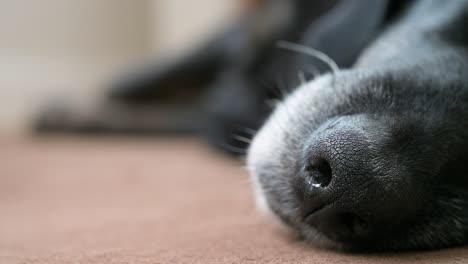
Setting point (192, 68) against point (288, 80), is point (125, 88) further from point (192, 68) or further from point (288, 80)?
point (288, 80)

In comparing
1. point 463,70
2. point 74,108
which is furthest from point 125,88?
point 463,70

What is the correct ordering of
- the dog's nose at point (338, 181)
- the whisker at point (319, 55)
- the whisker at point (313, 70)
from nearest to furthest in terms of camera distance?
the dog's nose at point (338, 181) → the whisker at point (319, 55) → the whisker at point (313, 70)

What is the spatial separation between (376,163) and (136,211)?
0.57 meters

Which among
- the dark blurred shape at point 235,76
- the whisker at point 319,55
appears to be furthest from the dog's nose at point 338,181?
the dark blurred shape at point 235,76

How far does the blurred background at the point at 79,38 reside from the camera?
10.6 feet

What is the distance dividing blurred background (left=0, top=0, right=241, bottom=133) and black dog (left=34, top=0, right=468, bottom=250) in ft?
6.24

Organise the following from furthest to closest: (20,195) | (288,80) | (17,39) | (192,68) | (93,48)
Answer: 1. (93,48)
2. (17,39)
3. (192,68)
4. (288,80)
5. (20,195)

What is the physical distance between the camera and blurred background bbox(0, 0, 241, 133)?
322cm

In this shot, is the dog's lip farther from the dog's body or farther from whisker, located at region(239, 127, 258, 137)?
whisker, located at region(239, 127, 258, 137)

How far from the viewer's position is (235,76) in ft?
6.42

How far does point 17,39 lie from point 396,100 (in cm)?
295

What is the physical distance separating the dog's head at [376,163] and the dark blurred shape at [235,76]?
0.26m

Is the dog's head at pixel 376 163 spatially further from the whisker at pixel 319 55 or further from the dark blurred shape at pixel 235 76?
the dark blurred shape at pixel 235 76

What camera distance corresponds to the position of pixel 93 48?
11.8 ft
